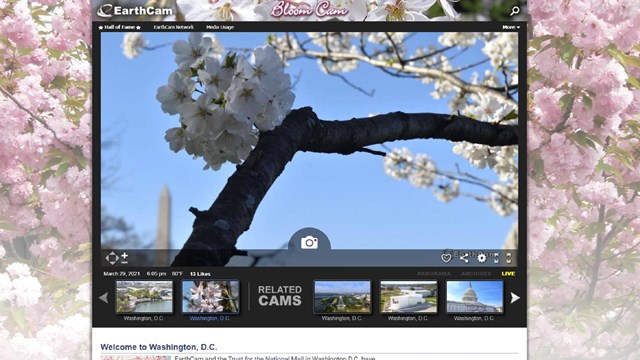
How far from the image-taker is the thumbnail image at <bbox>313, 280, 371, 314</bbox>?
1.47 metres

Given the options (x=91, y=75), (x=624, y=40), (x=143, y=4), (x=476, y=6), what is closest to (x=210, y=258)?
(x=91, y=75)

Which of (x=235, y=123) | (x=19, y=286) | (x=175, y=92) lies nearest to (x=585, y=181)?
(x=235, y=123)

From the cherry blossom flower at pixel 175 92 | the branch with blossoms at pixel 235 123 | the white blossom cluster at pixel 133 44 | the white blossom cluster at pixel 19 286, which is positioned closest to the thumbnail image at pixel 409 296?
the branch with blossoms at pixel 235 123

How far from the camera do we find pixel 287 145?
4.85 ft

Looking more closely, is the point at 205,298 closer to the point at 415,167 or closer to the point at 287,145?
the point at 287,145

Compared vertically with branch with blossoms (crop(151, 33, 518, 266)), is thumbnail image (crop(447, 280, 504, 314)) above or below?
below

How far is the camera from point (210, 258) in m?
1.37

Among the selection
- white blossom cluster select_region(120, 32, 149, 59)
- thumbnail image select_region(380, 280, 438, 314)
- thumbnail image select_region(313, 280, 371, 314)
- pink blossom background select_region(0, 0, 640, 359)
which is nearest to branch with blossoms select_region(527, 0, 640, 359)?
pink blossom background select_region(0, 0, 640, 359)

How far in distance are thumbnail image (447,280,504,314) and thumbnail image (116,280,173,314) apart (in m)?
0.67

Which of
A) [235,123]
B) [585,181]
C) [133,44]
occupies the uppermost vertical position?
[133,44]

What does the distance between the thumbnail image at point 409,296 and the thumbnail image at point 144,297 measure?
50cm

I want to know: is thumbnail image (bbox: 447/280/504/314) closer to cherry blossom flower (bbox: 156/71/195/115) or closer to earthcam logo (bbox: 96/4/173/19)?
cherry blossom flower (bbox: 156/71/195/115)

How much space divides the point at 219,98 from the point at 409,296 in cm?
64

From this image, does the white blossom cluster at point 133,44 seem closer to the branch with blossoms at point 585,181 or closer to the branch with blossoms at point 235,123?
the branch with blossoms at point 235,123
